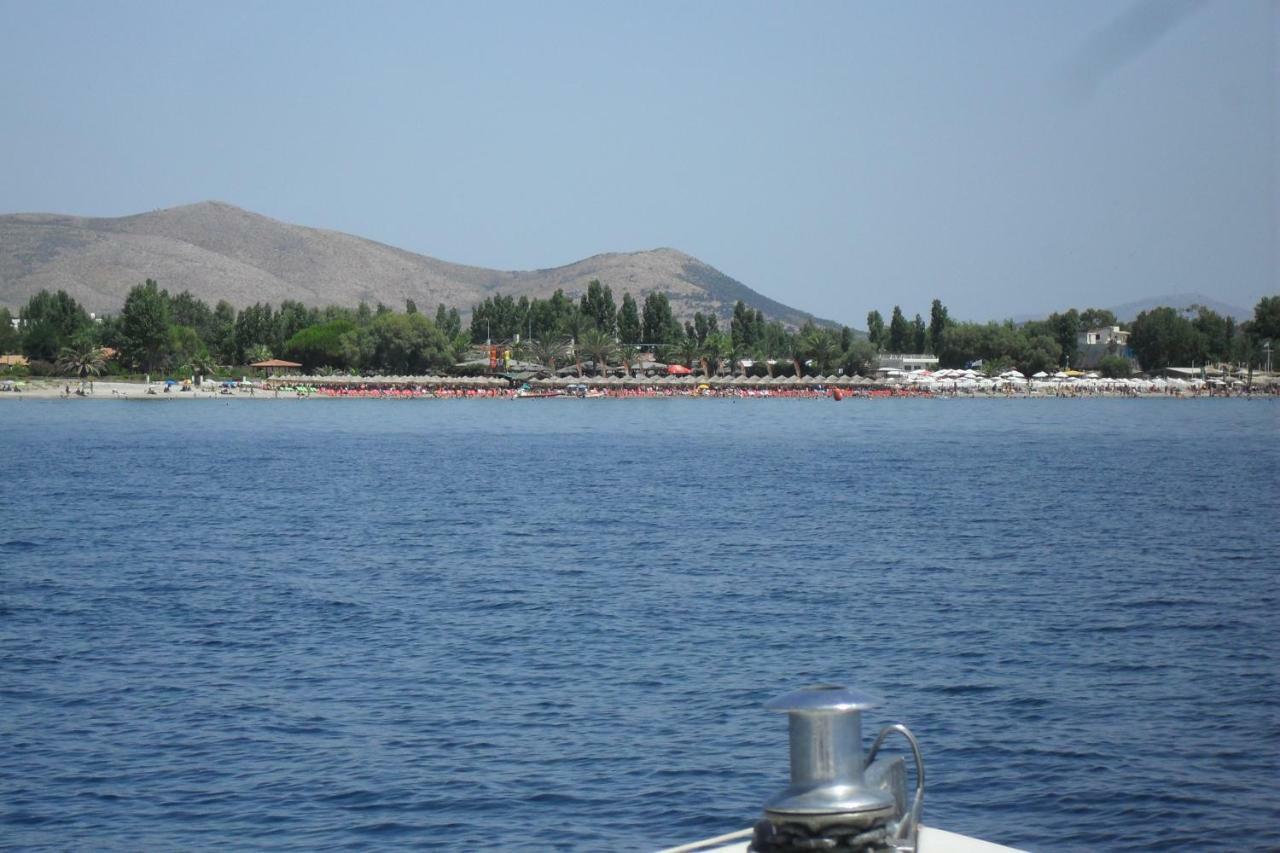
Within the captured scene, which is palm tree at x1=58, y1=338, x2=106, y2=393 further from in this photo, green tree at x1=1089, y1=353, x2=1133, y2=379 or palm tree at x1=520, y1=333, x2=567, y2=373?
green tree at x1=1089, y1=353, x2=1133, y2=379

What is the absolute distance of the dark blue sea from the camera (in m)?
14.1

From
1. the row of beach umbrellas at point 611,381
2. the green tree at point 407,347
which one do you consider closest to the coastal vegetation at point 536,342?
the green tree at point 407,347

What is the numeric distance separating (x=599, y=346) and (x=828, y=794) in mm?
166301

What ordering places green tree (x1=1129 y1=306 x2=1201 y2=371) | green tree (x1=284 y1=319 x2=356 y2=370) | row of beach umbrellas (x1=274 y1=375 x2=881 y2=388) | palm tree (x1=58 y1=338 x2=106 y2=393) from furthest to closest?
green tree (x1=1129 y1=306 x2=1201 y2=371) < green tree (x1=284 y1=319 x2=356 y2=370) < row of beach umbrellas (x1=274 y1=375 x2=881 y2=388) < palm tree (x1=58 y1=338 x2=106 y2=393)

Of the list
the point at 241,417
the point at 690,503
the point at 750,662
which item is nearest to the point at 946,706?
the point at 750,662

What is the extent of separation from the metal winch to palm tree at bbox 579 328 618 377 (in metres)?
166

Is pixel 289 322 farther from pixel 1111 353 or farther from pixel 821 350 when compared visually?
pixel 1111 353

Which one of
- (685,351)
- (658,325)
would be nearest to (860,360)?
(685,351)

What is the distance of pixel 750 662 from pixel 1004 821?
6.73m

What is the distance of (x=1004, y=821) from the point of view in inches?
541

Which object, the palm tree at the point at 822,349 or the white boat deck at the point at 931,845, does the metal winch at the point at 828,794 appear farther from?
the palm tree at the point at 822,349

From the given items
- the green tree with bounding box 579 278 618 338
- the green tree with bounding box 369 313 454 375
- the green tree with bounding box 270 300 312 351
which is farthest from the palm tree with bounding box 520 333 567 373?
the green tree with bounding box 270 300 312 351

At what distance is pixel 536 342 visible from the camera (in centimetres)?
18012

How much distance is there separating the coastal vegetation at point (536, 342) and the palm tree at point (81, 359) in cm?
17
